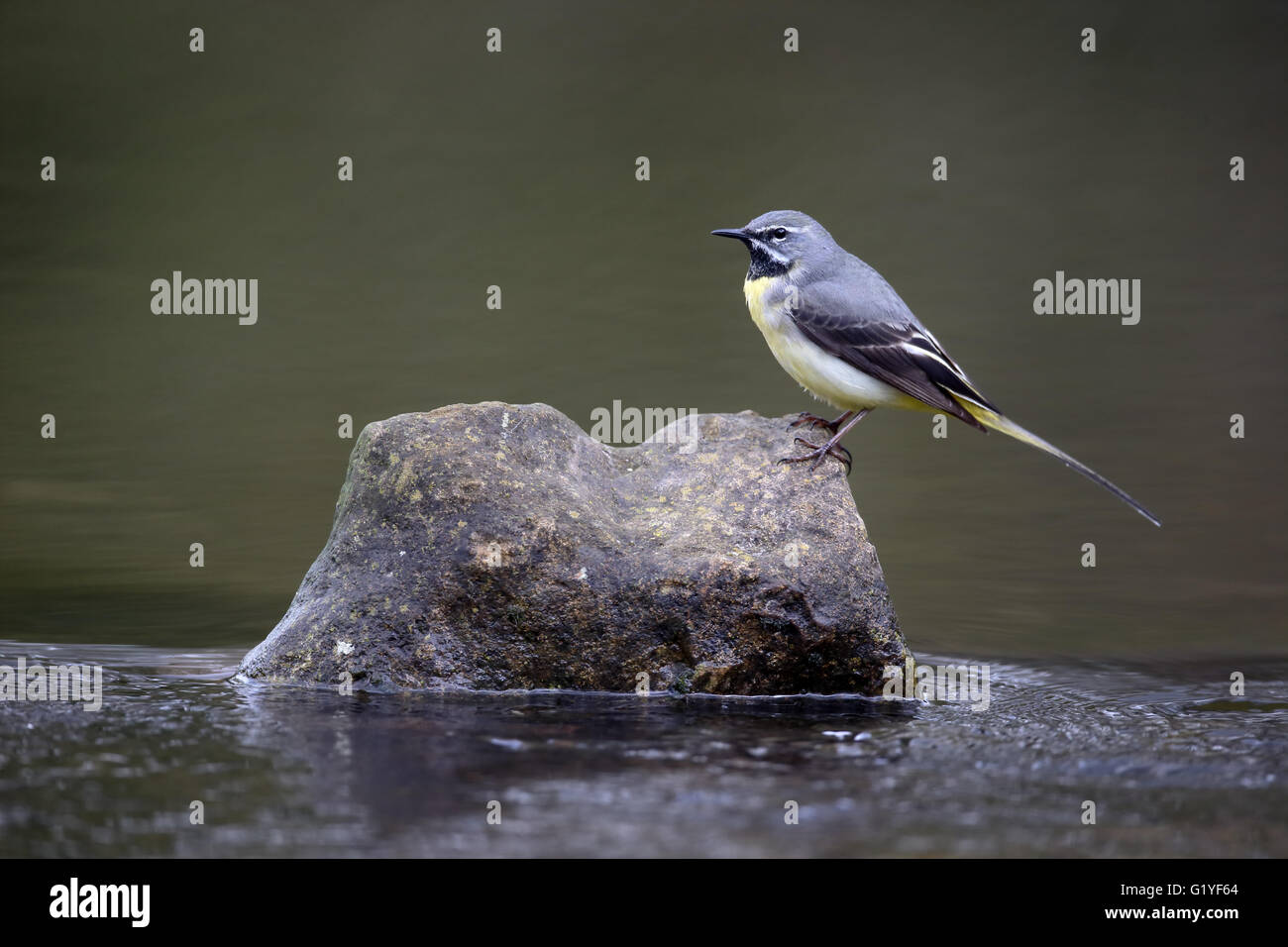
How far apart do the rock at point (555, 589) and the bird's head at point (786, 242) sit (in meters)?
1.37

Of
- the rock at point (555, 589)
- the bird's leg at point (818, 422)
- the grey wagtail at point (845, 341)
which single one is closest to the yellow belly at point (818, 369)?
the grey wagtail at point (845, 341)

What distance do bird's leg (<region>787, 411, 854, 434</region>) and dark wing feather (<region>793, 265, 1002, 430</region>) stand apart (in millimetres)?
252

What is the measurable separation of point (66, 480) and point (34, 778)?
549 centimetres

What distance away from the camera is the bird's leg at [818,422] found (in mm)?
6547

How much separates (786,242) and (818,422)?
0.93 m

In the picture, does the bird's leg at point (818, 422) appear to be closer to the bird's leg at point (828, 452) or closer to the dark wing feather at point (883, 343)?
the bird's leg at point (828, 452)

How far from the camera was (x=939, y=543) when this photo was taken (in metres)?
8.97

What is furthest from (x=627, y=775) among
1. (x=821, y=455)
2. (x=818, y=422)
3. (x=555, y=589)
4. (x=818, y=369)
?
(x=818, y=369)

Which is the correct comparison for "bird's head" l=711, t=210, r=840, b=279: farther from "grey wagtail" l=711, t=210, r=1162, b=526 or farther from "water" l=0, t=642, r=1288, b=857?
"water" l=0, t=642, r=1288, b=857

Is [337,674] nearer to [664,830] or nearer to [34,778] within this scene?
[34,778]

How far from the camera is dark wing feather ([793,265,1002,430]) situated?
647 centimetres

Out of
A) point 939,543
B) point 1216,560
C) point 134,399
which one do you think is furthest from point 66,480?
point 1216,560

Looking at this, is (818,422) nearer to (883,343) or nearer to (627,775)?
(883,343)
